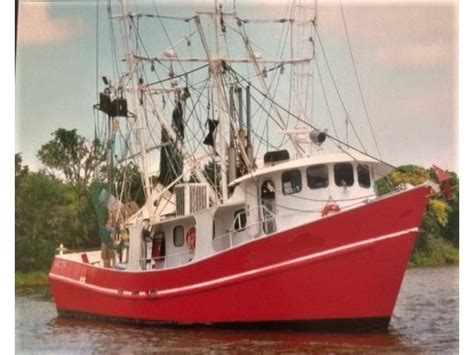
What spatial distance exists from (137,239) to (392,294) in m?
2.94

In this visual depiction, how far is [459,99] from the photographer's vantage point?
9.02 metres

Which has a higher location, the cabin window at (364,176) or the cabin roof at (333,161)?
the cabin roof at (333,161)

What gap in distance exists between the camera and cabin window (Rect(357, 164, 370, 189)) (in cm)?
982

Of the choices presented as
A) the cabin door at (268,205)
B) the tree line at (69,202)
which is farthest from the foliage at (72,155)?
the cabin door at (268,205)

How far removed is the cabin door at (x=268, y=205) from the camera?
986cm

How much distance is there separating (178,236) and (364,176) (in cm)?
220

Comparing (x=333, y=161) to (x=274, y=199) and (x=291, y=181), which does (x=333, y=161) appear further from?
(x=274, y=199)

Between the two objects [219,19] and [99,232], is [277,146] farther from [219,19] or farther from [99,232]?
[99,232]

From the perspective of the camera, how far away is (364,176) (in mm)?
9852

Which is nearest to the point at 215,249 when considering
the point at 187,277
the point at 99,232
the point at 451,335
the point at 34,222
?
the point at 187,277

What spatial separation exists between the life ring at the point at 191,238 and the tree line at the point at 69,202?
794 millimetres

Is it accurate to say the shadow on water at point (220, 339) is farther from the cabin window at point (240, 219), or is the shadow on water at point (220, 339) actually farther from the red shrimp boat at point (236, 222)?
the cabin window at point (240, 219)

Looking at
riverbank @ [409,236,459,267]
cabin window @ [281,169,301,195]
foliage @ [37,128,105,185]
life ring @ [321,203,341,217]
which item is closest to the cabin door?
cabin window @ [281,169,301,195]
